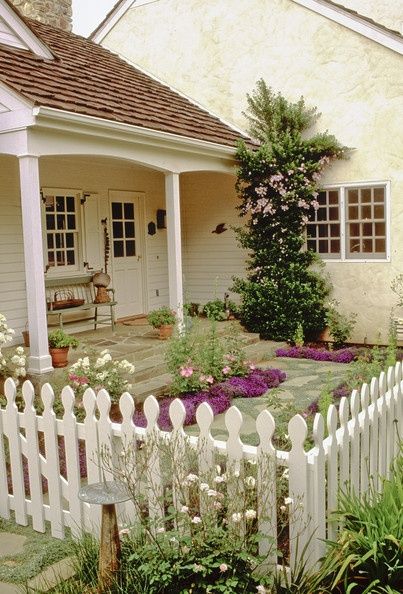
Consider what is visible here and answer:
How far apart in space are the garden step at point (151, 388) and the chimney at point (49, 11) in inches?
429

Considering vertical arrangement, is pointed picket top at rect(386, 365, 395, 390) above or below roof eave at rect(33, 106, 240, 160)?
below

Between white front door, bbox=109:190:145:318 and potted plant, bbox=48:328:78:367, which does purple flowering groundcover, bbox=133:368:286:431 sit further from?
white front door, bbox=109:190:145:318

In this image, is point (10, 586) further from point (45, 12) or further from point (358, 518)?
point (45, 12)

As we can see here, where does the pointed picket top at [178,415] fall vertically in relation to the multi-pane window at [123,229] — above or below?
below

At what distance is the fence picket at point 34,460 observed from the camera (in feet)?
13.7

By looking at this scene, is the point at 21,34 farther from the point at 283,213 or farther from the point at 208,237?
the point at 208,237

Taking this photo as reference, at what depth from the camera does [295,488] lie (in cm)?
321

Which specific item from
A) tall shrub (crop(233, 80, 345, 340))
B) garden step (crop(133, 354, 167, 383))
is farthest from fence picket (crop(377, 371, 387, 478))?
tall shrub (crop(233, 80, 345, 340))

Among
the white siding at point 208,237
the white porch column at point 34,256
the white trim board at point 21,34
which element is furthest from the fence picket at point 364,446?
the white siding at point 208,237

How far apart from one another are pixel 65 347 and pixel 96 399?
3.56 m

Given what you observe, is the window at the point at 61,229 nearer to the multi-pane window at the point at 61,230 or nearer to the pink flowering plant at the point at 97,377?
the multi-pane window at the point at 61,230

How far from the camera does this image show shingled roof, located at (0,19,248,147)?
767cm

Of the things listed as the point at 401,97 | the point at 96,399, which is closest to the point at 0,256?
the point at 96,399

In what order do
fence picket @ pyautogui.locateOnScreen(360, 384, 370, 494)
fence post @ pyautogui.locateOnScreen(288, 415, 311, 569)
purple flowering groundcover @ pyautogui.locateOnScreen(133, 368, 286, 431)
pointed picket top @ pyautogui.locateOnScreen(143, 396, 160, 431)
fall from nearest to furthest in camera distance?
fence post @ pyautogui.locateOnScreen(288, 415, 311, 569), pointed picket top @ pyautogui.locateOnScreen(143, 396, 160, 431), fence picket @ pyautogui.locateOnScreen(360, 384, 370, 494), purple flowering groundcover @ pyautogui.locateOnScreen(133, 368, 286, 431)
